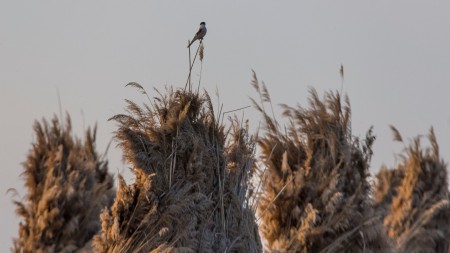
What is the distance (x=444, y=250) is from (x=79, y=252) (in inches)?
216

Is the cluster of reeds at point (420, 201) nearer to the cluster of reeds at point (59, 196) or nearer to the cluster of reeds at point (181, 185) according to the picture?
the cluster of reeds at point (59, 196)

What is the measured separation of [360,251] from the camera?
1172 centimetres

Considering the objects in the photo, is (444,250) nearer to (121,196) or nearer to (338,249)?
(338,249)

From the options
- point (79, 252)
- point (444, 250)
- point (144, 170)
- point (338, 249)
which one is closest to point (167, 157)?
point (144, 170)

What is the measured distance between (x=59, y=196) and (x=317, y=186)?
3.16m

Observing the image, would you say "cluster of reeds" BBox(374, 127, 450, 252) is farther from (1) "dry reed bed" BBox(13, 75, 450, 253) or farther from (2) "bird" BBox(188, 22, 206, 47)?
(2) "bird" BBox(188, 22, 206, 47)

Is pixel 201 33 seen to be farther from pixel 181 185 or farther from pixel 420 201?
pixel 420 201

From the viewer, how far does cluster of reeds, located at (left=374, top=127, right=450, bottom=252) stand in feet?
52.9

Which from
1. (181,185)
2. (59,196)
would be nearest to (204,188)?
(181,185)

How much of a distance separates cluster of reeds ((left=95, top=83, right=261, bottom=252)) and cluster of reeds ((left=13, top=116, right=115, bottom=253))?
2.78 m

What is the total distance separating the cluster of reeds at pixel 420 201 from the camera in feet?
52.9

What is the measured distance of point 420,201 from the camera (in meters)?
16.6

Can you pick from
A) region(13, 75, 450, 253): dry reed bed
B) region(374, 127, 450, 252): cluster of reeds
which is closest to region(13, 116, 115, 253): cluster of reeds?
region(13, 75, 450, 253): dry reed bed

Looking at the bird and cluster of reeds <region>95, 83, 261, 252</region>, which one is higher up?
the bird
